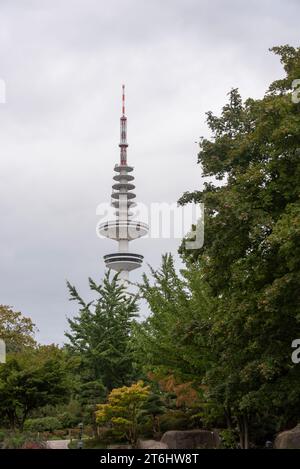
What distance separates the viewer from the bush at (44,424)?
37853 mm

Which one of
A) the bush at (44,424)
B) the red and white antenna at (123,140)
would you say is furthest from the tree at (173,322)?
the red and white antenna at (123,140)

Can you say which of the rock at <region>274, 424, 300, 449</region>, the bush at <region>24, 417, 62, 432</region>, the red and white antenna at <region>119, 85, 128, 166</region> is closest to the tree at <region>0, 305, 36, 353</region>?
the bush at <region>24, 417, 62, 432</region>

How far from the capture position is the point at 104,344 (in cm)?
3622

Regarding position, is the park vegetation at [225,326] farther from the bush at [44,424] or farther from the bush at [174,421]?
the bush at [44,424]

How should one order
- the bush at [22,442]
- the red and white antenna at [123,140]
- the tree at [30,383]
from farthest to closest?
the red and white antenna at [123,140] → the tree at [30,383] → the bush at [22,442]

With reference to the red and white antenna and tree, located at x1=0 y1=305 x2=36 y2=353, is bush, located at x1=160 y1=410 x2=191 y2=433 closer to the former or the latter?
tree, located at x1=0 y1=305 x2=36 y2=353

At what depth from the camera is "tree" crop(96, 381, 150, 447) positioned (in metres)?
29.5

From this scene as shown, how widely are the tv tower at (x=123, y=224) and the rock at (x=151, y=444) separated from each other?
283ft

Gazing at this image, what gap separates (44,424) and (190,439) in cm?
1275

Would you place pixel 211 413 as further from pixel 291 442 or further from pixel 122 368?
pixel 122 368

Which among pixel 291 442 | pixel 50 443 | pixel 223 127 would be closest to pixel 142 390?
pixel 50 443

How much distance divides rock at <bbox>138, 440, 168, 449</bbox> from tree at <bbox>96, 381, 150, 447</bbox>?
41 cm

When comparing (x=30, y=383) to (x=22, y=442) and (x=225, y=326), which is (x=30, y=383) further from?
(x=225, y=326)
